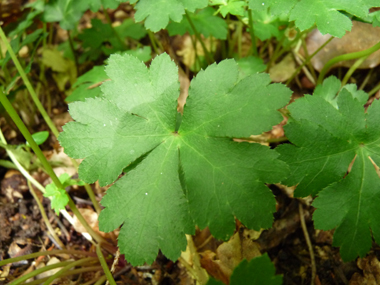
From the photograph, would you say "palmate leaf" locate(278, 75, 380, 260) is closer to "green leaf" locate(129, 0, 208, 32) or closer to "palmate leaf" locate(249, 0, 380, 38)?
"palmate leaf" locate(249, 0, 380, 38)

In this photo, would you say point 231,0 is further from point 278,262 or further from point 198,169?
point 278,262

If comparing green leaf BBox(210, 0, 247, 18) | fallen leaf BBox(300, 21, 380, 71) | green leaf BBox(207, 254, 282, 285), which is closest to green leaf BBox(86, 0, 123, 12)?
green leaf BBox(210, 0, 247, 18)

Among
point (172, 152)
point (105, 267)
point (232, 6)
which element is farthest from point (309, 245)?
point (232, 6)

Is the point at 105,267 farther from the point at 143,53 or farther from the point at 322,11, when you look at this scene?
the point at 322,11

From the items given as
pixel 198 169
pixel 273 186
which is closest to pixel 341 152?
pixel 273 186

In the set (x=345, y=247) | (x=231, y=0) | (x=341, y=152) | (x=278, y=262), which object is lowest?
(x=278, y=262)

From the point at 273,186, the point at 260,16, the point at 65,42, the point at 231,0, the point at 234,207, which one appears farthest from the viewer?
the point at 65,42
